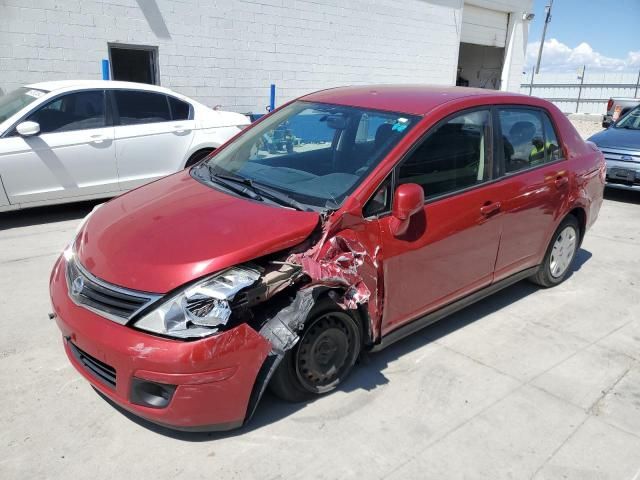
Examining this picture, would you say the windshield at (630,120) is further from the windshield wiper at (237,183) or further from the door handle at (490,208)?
the windshield wiper at (237,183)

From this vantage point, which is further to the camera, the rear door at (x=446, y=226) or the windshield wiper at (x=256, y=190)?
the rear door at (x=446, y=226)

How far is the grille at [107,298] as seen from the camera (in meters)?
2.50

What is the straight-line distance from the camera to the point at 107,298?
2600 millimetres

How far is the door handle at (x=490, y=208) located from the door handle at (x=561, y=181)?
0.93 metres

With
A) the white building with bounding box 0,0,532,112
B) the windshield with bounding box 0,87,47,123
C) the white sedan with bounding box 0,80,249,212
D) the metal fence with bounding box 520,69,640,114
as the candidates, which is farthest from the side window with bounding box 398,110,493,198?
the metal fence with bounding box 520,69,640,114

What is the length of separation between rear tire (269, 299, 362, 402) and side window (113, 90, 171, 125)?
474 centimetres

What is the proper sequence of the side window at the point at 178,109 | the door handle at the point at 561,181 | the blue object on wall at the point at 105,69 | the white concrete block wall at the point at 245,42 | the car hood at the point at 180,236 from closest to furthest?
1. the car hood at the point at 180,236
2. the door handle at the point at 561,181
3. the side window at the point at 178,109
4. the white concrete block wall at the point at 245,42
5. the blue object on wall at the point at 105,69

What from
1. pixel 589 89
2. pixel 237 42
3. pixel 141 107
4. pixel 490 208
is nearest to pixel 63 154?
pixel 141 107

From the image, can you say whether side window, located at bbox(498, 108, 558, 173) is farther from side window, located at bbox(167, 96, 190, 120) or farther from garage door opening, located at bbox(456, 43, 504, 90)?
garage door opening, located at bbox(456, 43, 504, 90)

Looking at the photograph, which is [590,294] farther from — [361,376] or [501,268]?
[361,376]

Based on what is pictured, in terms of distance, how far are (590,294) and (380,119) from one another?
113 inches

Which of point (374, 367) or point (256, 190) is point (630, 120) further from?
point (256, 190)

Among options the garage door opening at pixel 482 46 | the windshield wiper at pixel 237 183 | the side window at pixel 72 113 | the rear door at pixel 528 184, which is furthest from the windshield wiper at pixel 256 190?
the garage door opening at pixel 482 46

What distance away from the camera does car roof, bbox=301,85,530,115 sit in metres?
3.55
